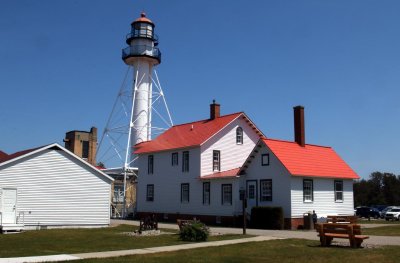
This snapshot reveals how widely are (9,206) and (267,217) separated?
15545mm

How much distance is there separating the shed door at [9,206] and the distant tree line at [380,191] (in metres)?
54.1

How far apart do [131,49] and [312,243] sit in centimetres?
3337

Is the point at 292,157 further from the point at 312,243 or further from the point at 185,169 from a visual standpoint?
the point at 312,243

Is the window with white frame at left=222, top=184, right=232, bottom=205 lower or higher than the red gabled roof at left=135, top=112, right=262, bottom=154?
lower

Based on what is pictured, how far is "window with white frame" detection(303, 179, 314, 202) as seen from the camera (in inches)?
1310

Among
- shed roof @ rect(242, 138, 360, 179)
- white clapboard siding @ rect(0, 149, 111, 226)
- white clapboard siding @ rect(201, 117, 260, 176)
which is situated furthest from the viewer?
white clapboard siding @ rect(201, 117, 260, 176)

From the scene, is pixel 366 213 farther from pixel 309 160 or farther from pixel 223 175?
pixel 223 175

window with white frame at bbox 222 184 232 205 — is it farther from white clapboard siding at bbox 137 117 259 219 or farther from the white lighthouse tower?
the white lighthouse tower

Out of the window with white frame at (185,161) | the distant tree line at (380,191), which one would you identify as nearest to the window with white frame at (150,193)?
the window with white frame at (185,161)

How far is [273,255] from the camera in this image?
1661 cm

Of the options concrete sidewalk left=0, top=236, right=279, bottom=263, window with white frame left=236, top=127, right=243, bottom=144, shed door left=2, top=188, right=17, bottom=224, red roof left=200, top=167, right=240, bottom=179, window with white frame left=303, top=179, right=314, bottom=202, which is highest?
window with white frame left=236, top=127, right=243, bottom=144

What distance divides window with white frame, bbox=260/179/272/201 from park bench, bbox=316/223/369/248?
1382cm

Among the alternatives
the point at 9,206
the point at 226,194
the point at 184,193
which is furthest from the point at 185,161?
the point at 9,206

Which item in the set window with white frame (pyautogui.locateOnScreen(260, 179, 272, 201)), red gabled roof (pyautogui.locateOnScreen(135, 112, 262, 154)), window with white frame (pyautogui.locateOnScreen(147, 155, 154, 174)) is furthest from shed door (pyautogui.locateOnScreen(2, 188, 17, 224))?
window with white frame (pyautogui.locateOnScreen(147, 155, 154, 174))
